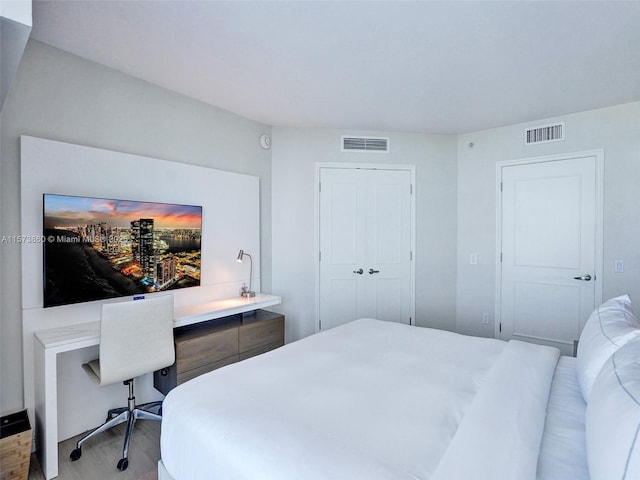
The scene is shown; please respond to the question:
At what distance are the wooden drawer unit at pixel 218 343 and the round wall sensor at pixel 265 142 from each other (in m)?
1.81

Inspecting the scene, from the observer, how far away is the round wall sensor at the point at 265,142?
3.74 metres

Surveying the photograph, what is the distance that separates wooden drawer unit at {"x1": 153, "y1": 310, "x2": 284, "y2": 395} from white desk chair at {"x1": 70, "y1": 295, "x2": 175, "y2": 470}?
19cm

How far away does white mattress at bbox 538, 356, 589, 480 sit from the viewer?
102 centimetres

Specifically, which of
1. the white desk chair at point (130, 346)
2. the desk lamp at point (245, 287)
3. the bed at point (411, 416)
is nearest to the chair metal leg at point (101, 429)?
the white desk chair at point (130, 346)

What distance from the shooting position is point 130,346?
7.08 feet

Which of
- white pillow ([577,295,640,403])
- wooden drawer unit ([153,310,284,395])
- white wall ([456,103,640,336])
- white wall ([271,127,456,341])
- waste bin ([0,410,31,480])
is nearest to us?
white pillow ([577,295,640,403])

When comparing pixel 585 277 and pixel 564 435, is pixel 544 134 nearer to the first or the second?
pixel 585 277

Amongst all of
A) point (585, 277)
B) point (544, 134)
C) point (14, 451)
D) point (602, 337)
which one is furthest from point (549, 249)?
point (14, 451)

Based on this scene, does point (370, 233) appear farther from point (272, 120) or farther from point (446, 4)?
point (446, 4)

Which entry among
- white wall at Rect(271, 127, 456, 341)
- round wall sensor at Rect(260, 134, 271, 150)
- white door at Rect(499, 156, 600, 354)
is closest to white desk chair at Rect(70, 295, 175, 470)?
white wall at Rect(271, 127, 456, 341)

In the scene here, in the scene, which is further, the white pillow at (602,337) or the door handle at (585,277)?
the door handle at (585,277)

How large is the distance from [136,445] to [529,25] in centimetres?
357

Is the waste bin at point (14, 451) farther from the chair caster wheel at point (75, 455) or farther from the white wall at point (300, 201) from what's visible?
the white wall at point (300, 201)

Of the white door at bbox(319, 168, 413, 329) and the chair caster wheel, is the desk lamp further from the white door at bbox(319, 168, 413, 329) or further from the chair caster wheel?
the chair caster wheel
